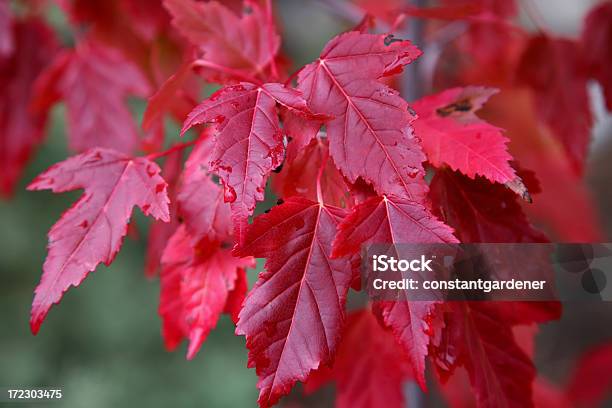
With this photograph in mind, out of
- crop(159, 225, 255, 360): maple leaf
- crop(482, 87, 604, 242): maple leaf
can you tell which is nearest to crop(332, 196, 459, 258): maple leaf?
crop(159, 225, 255, 360): maple leaf

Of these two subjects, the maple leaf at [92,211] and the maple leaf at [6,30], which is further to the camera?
the maple leaf at [6,30]

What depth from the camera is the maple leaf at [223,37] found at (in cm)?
60

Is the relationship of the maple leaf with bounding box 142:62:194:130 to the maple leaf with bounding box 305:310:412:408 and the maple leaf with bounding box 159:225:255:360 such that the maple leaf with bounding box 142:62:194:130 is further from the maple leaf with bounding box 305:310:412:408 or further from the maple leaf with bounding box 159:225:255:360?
the maple leaf with bounding box 305:310:412:408

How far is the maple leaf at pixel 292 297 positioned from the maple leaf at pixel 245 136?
0.10 ft

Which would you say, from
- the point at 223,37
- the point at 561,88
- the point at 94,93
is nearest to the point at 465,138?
the point at 223,37

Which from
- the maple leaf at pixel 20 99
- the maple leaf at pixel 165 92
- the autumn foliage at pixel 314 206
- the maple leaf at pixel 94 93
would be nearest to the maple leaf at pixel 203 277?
the autumn foliage at pixel 314 206

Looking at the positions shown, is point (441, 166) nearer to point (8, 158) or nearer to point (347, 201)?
point (347, 201)

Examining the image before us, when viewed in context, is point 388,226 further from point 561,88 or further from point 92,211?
point 561,88

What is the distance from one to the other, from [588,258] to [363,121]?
0.87 ft

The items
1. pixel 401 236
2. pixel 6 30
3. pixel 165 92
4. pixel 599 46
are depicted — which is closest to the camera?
pixel 401 236

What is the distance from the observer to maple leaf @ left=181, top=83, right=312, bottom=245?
16.1 inches

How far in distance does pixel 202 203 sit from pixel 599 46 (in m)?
0.58

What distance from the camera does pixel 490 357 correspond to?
49 centimetres

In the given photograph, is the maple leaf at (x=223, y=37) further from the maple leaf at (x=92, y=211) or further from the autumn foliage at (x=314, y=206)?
the maple leaf at (x=92, y=211)
